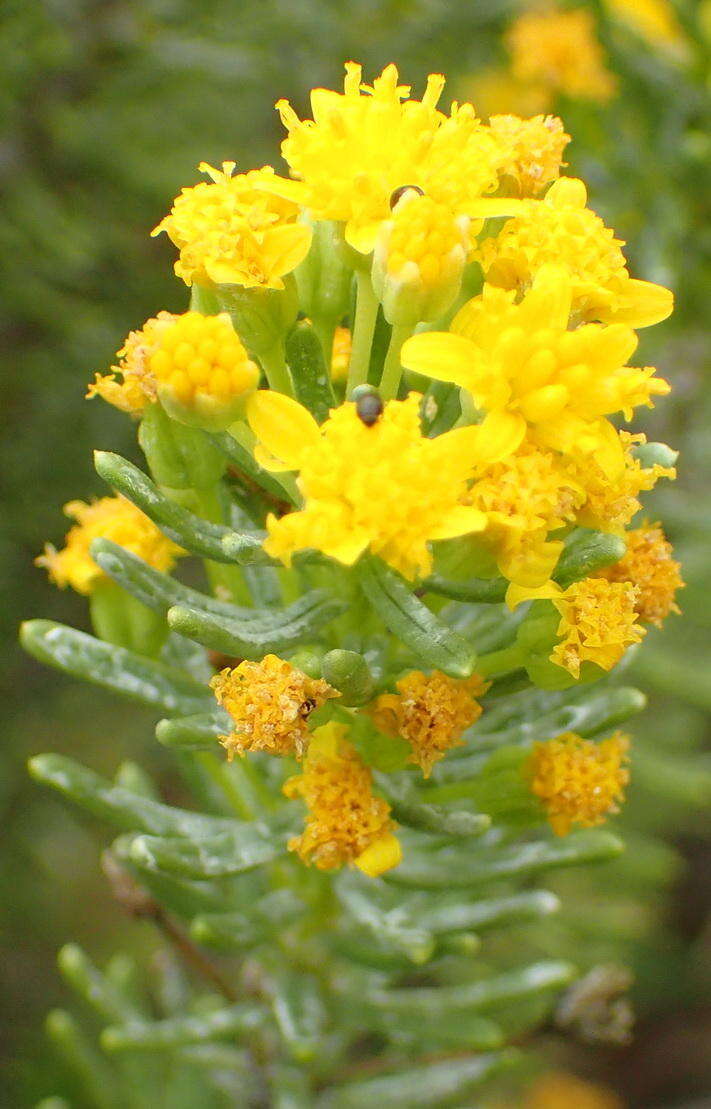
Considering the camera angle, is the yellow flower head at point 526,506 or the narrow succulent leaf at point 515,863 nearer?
the yellow flower head at point 526,506

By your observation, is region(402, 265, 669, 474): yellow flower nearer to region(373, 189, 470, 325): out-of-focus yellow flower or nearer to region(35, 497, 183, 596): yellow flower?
region(373, 189, 470, 325): out-of-focus yellow flower

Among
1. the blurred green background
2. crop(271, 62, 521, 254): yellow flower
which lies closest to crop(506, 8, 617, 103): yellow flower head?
the blurred green background

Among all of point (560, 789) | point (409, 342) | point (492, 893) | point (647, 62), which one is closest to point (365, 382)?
point (409, 342)

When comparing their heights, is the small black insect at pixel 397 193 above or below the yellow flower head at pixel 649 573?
above

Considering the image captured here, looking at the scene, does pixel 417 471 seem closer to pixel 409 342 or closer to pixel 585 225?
pixel 409 342

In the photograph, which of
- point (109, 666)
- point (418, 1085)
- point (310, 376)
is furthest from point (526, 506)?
point (418, 1085)

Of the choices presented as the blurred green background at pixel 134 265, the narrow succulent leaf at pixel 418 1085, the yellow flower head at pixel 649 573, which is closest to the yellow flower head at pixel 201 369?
the yellow flower head at pixel 649 573

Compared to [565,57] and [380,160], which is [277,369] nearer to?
[380,160]

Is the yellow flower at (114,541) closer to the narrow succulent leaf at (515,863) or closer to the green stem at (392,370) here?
the green stem at (392,370)
